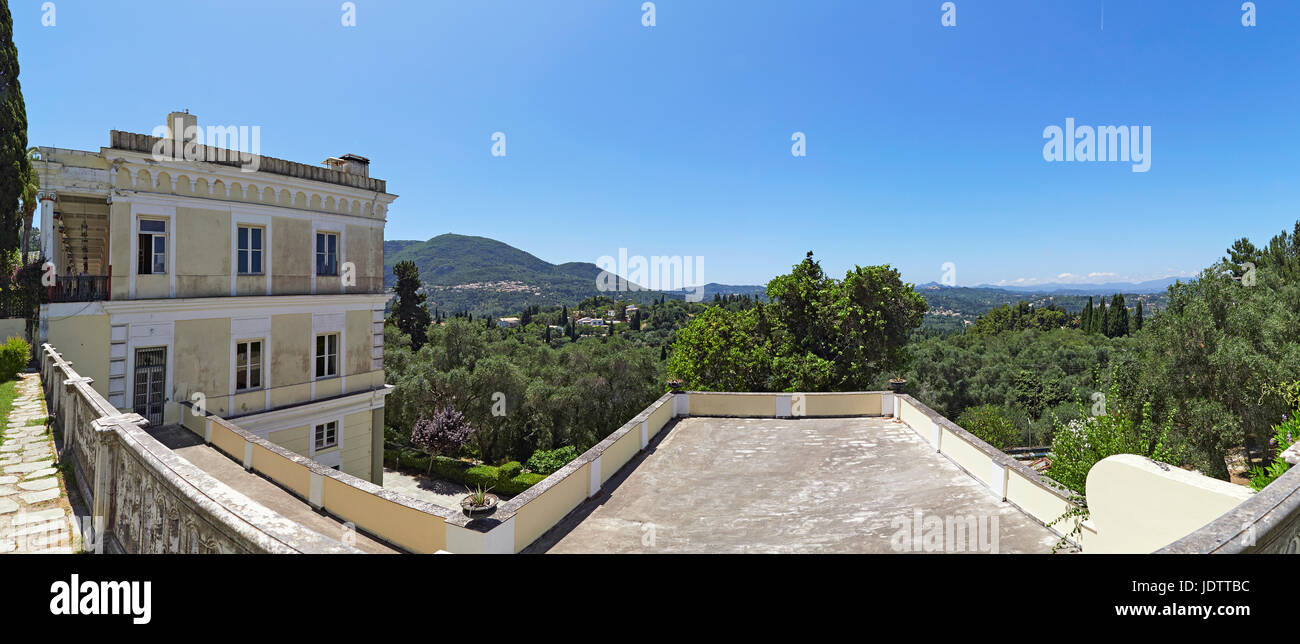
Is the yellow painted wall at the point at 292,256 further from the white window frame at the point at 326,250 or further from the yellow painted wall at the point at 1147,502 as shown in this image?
the yellow painted wall at the point at 1147,502

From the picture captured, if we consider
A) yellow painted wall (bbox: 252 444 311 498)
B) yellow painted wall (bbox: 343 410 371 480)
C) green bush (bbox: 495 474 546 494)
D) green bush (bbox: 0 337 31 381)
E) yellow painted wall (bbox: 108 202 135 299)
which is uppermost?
yellow painted wall (bbox: 108 202 135 299)

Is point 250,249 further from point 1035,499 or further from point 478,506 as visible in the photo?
point 1035,499

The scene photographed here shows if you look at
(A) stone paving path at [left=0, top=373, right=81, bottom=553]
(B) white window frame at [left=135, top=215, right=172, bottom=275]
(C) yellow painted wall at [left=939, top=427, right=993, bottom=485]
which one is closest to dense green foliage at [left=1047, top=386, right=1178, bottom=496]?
(C) yellow painted wall at [left=939, top=427, right=993, bottom=485]

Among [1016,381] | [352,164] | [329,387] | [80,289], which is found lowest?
[1016,381]

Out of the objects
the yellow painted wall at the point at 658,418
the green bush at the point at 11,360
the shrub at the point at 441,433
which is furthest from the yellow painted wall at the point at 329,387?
the shrub at the point at 441,433

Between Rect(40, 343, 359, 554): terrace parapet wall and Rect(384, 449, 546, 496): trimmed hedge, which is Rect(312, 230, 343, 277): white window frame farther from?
Rect(384, 449, 546, 496): trimmed hedge

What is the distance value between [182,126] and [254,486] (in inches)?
437

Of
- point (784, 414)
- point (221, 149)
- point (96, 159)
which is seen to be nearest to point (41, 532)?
point (96, 159)

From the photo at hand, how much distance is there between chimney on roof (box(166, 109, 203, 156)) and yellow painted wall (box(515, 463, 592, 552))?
46.7 feet

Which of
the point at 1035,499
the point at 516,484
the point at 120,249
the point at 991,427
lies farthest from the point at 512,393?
the point at 991,427

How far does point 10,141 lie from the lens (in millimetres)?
→ 22047

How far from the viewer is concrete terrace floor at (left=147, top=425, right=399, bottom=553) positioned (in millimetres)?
7466

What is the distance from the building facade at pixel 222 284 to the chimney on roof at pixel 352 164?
0.07m
